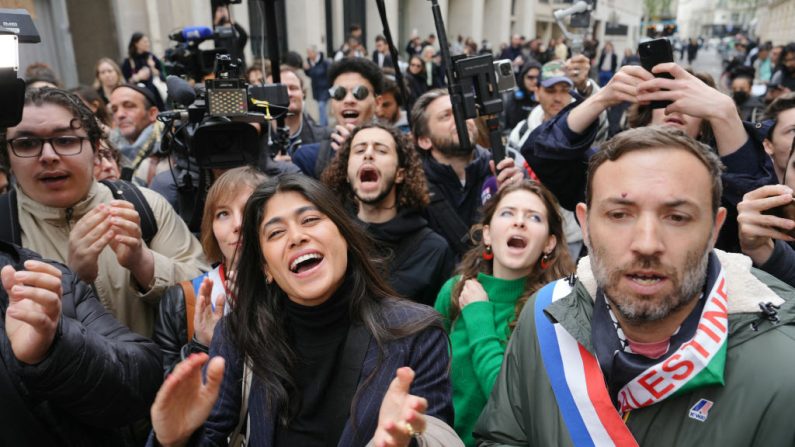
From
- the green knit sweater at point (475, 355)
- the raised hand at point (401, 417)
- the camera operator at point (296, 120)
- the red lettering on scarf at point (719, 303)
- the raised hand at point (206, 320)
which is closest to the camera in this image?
the raised hand at point (401, 417)

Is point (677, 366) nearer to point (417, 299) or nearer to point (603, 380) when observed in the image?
point (603, 380)

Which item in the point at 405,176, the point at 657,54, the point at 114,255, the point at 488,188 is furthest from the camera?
the point at 488,188

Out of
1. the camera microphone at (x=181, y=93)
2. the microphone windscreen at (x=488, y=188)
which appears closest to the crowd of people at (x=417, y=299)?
the camera microphone at (x=181, y=93)

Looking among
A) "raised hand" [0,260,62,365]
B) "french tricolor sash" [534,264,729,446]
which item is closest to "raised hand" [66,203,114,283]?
"raised hand" [0,260,62,365]

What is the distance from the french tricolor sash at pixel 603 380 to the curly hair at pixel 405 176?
1494 mm

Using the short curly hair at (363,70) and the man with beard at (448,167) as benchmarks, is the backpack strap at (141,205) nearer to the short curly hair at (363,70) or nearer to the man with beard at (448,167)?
the man with beard at (448,167)

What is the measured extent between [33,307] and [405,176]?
1949mm

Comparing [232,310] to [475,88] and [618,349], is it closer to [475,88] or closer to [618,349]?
[618,349]

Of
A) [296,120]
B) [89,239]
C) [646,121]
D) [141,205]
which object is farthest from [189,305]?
[296,120]

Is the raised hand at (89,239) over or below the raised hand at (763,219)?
below

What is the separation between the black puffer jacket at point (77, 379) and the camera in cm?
162

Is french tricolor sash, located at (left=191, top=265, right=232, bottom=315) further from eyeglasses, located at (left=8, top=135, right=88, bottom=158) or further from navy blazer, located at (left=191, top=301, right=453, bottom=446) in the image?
eyeglasses, located at (left=8, top=135, right=88, bottom=158)

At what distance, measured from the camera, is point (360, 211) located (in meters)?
3.18

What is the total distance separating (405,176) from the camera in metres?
3.17
